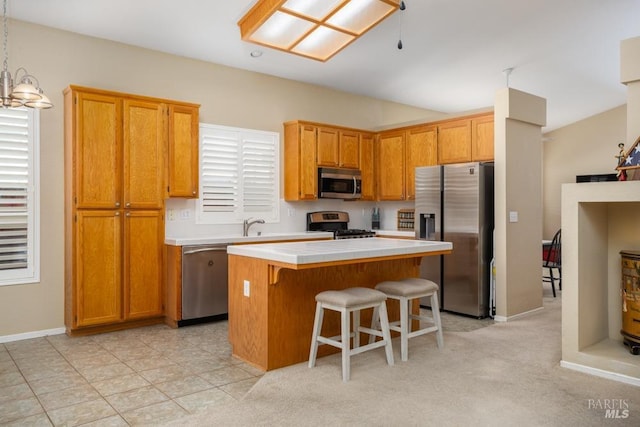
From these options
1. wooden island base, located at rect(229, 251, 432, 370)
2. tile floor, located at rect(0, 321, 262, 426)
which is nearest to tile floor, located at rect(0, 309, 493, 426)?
tile floor, located at rect(0, 321, 262, 426)

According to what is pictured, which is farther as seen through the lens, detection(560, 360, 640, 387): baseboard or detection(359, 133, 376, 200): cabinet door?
detection(359, 133, 376, 200): cabinet door

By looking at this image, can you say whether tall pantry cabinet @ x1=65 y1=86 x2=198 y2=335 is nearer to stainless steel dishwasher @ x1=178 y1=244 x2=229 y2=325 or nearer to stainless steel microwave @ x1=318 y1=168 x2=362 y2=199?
stainless steel dishwasher @ x1=178 y1=244 x2=229 y2=325

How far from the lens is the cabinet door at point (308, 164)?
5.95 meters

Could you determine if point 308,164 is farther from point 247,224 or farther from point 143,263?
point 143,263

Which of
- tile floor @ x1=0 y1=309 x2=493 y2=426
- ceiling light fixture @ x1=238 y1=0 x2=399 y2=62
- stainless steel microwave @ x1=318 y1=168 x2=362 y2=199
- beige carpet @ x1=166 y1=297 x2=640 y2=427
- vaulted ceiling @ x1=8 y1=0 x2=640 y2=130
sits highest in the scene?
vaulted ceiling @ x1=8 y1=0 x2=640 y2=130

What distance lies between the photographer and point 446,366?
335 cm

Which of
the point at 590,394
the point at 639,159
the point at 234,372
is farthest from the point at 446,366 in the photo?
the point at 639,159

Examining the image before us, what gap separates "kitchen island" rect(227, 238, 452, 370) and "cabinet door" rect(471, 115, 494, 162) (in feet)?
7.02

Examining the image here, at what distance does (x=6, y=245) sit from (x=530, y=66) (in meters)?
6.49

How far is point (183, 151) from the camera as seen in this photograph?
4.85 meters

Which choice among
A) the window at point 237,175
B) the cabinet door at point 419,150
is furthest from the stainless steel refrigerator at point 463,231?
the window at point 237,175

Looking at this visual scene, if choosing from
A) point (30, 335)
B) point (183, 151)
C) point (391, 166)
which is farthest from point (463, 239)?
point (30, 335)

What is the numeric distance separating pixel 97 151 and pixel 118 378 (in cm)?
222

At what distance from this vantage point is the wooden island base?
10.7ft
